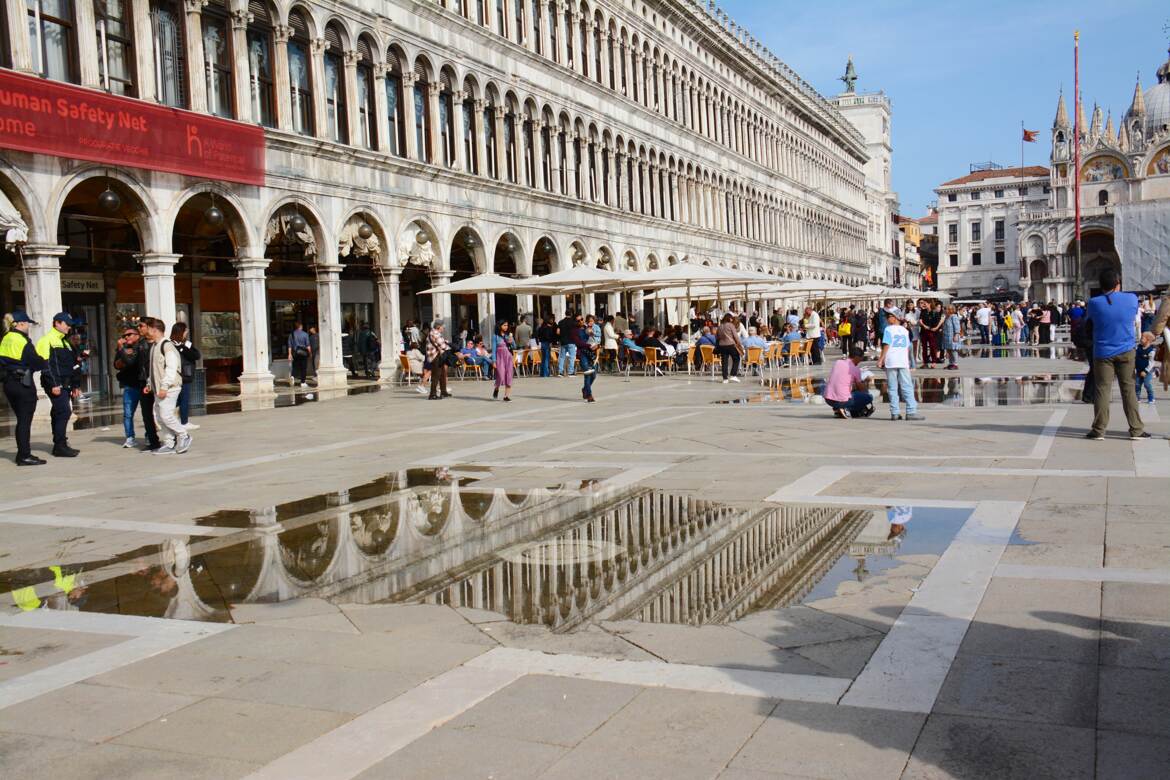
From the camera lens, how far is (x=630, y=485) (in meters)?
9.73

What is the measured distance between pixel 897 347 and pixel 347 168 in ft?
51.4

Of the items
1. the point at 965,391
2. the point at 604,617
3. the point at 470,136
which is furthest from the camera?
the point at 470,136

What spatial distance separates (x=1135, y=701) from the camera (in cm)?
408

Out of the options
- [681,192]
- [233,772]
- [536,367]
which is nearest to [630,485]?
[233,772]

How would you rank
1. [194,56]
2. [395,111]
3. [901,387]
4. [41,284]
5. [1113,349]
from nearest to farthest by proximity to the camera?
[1113,349], [901,387], [41,284], [194,56], [395,111]

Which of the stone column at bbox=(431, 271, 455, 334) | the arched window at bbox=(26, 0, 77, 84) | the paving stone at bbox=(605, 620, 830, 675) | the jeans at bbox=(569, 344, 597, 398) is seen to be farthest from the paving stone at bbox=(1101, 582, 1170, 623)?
the stone column at bbox=(431, 271, 455, 334)

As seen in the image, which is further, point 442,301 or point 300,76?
point 442,301

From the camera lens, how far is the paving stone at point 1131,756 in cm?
345

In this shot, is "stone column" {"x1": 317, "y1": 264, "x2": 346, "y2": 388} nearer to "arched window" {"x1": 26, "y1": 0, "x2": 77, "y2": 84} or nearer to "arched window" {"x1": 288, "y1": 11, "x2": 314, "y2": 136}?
"arched window" {"x1": 288, "y1": 11, "x2": 314, "y2": 136}

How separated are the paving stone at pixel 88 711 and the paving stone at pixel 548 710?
1.26 m

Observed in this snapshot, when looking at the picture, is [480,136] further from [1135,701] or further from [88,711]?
[1135,701]

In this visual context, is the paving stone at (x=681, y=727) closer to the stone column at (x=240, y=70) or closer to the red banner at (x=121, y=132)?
the red banner at (x=121, y=132)

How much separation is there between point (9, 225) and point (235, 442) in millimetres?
3985

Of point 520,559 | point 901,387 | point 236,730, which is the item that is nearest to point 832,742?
point 236,730
